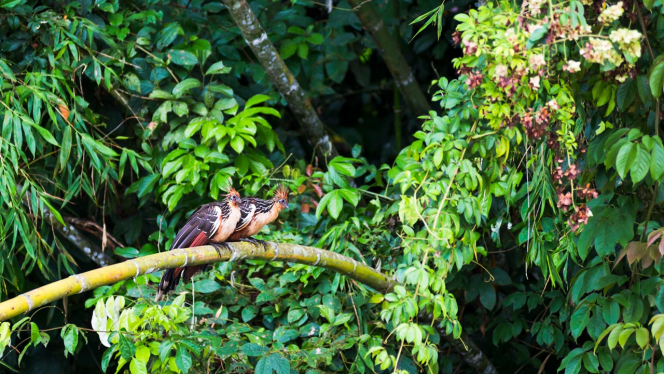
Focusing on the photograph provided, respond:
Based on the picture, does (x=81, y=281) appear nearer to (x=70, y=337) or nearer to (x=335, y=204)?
(x=70, y=337)

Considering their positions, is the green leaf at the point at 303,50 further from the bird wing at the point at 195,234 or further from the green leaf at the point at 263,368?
the green leaf at the point at 263,368

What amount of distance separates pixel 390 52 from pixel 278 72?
2.46 ft

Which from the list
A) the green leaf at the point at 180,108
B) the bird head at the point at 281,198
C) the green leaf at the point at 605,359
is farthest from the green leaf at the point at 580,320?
the green leaf at the point at 180,108

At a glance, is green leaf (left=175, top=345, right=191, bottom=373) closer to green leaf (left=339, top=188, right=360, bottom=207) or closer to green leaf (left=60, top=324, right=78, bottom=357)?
green leaf (left=60, top=324, right=78, bottom=357)

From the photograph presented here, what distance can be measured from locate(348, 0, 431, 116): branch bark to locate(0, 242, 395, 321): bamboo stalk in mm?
1668

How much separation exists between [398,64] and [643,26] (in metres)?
2.28

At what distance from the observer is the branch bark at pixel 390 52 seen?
423cm

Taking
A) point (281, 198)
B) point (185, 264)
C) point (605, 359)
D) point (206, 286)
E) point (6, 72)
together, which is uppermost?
point (6, 72)

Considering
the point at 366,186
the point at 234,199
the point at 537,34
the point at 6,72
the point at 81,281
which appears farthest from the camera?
the point at 366,186

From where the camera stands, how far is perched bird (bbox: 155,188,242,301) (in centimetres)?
290

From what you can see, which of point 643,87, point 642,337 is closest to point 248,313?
point 642,337

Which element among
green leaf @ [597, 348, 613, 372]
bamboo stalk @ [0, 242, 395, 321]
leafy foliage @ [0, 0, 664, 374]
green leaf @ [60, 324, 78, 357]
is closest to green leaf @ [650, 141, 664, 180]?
leafy foliage @ [0, 0, 664, 374]

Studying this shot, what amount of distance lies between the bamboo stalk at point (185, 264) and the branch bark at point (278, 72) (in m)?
0.98

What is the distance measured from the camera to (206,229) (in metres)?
2.90
